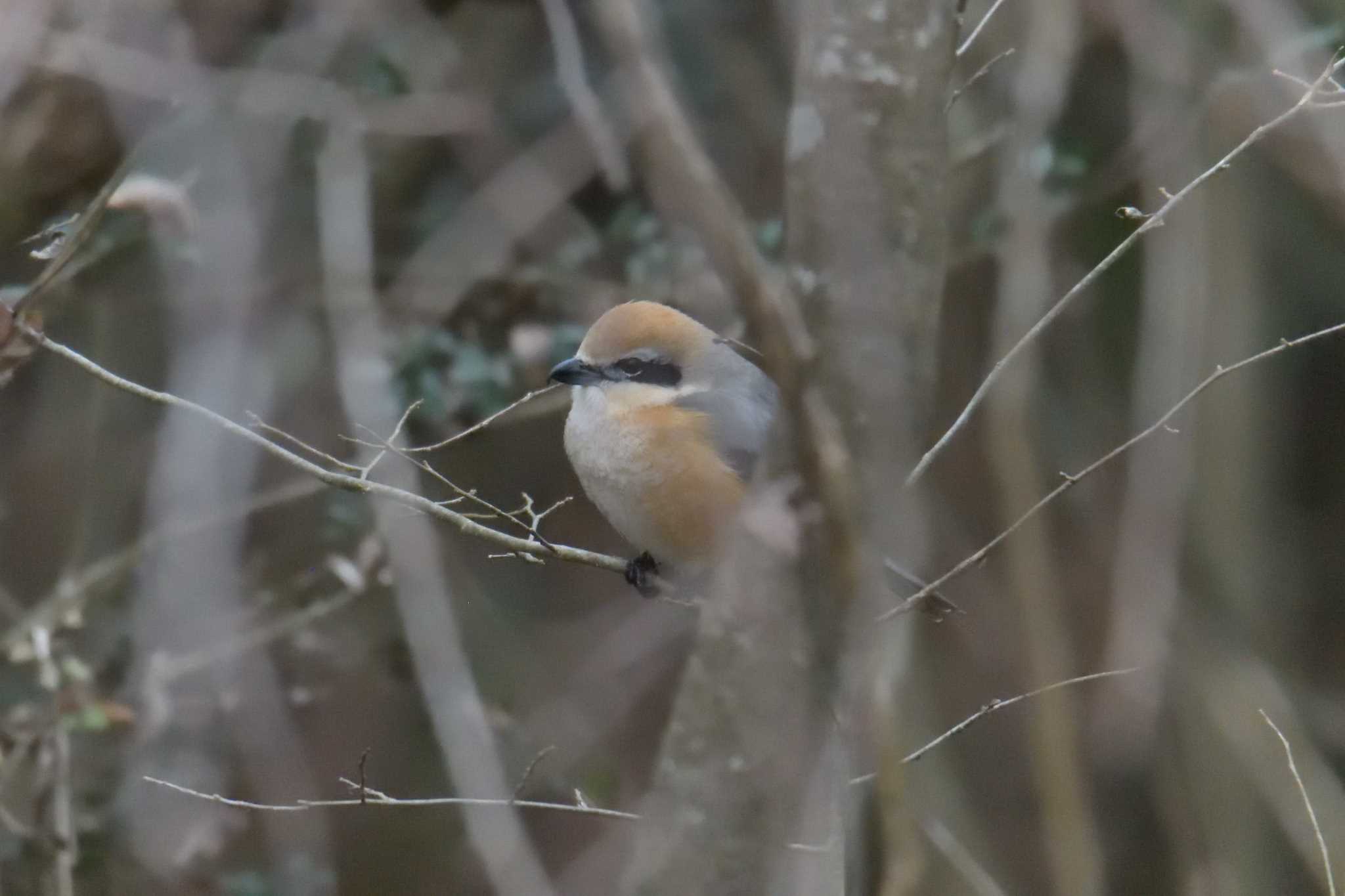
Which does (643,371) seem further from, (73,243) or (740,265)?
(740,265)

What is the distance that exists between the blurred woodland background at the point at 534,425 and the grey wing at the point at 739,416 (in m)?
0.37

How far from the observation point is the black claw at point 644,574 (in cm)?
305

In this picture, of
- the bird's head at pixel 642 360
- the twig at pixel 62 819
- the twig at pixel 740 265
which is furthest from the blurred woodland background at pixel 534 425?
the twig at pixel 740 265

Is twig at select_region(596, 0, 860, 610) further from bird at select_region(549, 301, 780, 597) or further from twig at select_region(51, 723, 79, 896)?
twig at select_region(51, 723, 79, 896)

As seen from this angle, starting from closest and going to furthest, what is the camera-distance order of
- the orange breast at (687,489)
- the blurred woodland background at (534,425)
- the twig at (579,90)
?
the twig at (579,90) < the orange breast at (687,489) < the blurred woodland background at (534,425)

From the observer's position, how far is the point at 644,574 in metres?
3.10

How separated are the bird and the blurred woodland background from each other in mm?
270

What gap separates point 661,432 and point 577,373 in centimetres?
22

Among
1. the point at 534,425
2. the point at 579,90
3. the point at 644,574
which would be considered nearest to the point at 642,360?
the point at 644,574

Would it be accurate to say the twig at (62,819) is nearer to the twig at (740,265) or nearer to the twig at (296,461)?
the twig at (296,461)

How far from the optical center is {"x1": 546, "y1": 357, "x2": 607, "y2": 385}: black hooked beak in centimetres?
311

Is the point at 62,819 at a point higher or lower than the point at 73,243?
lower

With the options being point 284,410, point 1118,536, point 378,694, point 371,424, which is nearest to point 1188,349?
point 1118,536

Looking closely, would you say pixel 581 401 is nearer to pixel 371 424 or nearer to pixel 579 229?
pixel 371 424
